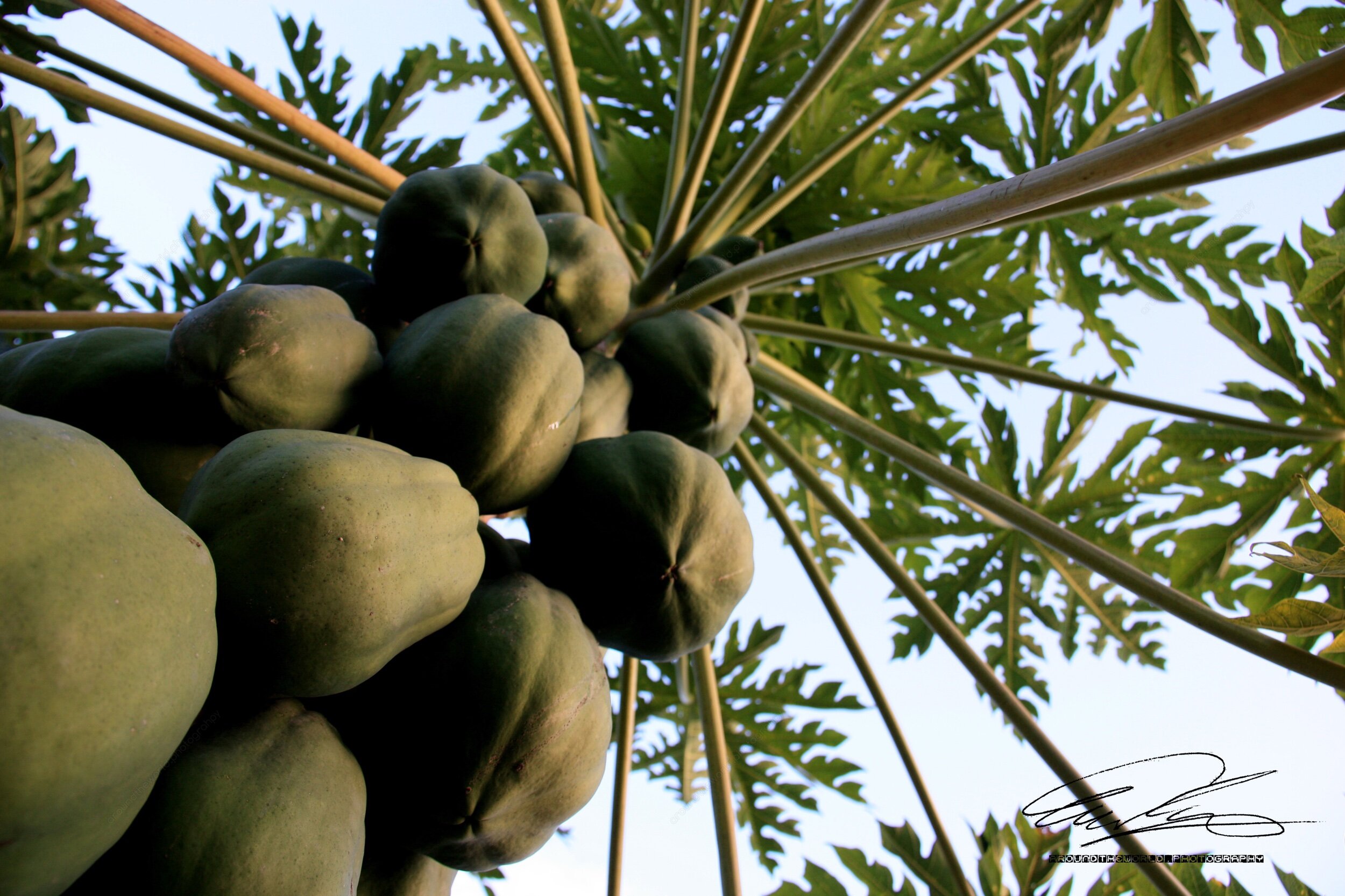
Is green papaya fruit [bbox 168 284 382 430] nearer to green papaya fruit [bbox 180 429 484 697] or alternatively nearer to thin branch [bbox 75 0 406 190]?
green papaya fruit [bbox 180 429 484 697]

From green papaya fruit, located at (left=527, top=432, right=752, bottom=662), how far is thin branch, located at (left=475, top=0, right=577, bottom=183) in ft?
5.22

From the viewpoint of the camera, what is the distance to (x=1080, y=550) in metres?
1.95

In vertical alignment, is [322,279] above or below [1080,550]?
below

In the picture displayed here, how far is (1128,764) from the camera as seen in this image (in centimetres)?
184

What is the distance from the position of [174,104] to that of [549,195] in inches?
42.1

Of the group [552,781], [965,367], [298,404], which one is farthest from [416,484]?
[965,367]

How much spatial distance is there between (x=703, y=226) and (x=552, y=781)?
185 centimetres

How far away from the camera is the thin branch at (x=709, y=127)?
2.57 metres

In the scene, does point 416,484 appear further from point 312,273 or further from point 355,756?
point 312,273

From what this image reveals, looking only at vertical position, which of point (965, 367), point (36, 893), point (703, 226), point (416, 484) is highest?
point (965, 367)

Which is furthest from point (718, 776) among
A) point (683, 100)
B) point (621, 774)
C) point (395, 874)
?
point (683, 100)

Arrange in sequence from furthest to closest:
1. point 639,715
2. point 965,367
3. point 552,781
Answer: point 639,715 < point 965,367 < point 552,781

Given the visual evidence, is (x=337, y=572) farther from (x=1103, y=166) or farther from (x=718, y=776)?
(x=718, y=776)

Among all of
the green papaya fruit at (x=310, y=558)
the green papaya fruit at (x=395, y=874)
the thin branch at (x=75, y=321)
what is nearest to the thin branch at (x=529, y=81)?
the thin branch at (x=75, y=321)
